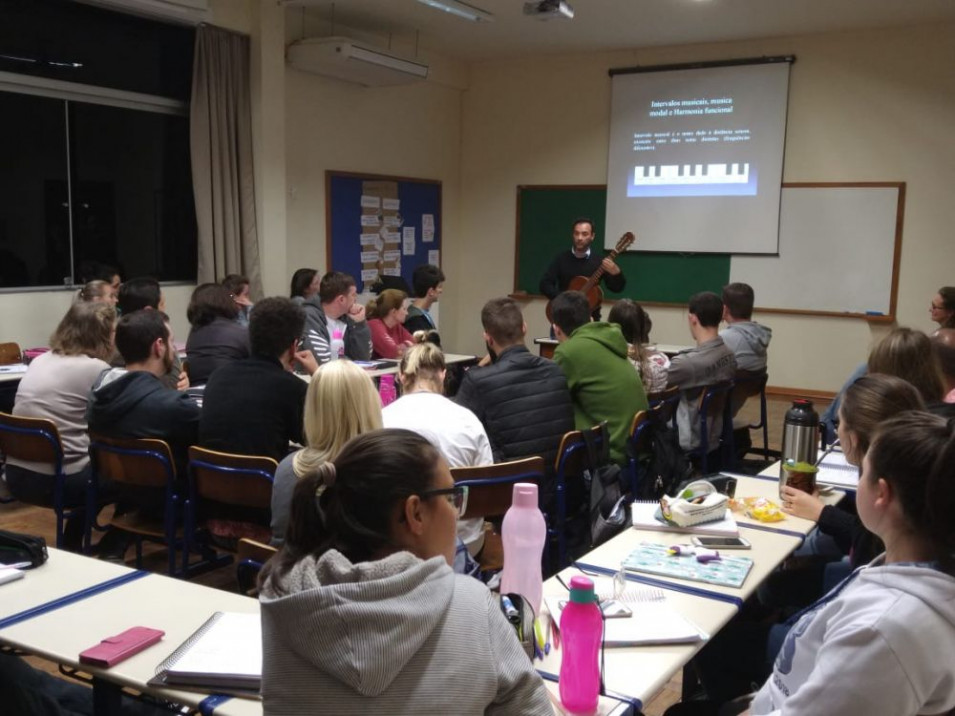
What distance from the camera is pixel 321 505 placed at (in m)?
1.30

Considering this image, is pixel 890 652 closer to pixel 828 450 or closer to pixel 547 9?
pixel 828 450

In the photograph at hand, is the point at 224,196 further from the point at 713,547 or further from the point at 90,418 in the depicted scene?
the point at 713,547

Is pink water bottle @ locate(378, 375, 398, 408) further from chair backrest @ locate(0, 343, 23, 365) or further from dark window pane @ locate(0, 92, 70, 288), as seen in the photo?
dark window pane @ locate(0, 92, 70, 288)

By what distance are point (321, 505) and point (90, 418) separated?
2.38 metres

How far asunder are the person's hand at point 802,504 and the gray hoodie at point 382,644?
157 centimetres

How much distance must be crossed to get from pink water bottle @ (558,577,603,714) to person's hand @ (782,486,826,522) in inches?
50.5

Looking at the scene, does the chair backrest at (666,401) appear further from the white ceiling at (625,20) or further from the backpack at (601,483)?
the white ceiling at (625,20)

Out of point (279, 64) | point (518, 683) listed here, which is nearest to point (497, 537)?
point (518, 683)

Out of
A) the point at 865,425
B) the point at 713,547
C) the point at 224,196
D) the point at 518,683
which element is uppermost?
the point at 224,196

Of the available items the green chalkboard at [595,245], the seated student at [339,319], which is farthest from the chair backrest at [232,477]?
the green chalkboard at [595,245]

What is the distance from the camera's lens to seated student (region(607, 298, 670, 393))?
4418 millimetres

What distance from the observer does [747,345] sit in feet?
16.8

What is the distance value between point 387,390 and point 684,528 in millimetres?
2321

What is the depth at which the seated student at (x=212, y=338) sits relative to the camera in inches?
180
